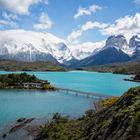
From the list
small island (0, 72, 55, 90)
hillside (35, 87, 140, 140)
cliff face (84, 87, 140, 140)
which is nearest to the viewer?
cliff face (84, 87, 140, 140)

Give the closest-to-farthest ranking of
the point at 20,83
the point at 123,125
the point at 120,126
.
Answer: the point at 123,125
the point at 120,126
the point at 20,83

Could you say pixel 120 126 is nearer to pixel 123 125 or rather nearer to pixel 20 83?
pixel 123 125

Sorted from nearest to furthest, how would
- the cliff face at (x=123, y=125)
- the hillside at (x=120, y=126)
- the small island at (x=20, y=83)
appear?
1. the cliff face at (x=123, y=125)
2. the hillside at (x=120, y=126)
3. the small island at (x=20, y=83)

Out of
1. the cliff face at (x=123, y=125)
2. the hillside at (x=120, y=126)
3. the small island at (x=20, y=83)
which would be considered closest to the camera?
the cliff face at (x=123, y=125)

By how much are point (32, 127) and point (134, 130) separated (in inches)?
1607

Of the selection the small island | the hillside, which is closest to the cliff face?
the hillside

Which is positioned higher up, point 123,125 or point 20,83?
point 123,125

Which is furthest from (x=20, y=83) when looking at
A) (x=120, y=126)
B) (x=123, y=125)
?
(x=123, y=125)

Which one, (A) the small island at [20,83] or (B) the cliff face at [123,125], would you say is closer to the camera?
(B) the cliff face at [123,125]

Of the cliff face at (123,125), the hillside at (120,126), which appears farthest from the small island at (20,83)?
the cliff face at (123,125)

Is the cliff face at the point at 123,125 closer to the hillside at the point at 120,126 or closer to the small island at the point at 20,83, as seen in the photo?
the hillside at the point at 120,126

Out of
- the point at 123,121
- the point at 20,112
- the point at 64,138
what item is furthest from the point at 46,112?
the point at 123,121

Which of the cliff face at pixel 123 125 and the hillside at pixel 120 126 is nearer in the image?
the cliff face at pixel 123 125

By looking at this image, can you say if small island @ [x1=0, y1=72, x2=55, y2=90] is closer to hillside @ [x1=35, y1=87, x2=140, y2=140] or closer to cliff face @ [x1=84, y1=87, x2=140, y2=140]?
hillside @ [x1=35, y1=87, x2=140, y2=140]
